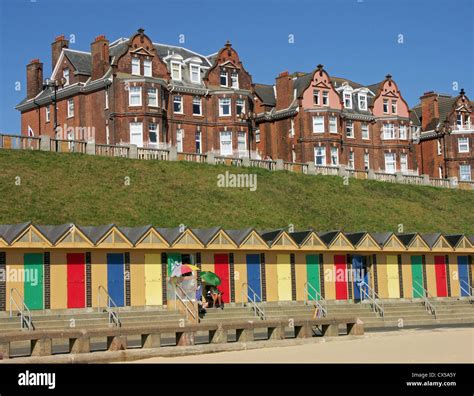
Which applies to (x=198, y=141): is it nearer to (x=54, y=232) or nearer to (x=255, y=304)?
(x=255, y=304)

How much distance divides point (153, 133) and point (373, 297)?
95.1 feet

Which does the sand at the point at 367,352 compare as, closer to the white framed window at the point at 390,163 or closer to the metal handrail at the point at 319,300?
the metal handrail at the point at 319,300

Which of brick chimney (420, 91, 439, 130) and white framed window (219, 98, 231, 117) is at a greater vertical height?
brick chimney (420, 91, 439, 130)

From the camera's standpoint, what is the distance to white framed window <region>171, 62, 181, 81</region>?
7538 cm

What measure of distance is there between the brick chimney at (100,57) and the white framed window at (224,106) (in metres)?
10.5

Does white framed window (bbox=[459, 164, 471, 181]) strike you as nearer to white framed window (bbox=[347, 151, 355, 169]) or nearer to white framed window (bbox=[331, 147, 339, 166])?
white framed window (bbox=[347, 151, 355, 169])

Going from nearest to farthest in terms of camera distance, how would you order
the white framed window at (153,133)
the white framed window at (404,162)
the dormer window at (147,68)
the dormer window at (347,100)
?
the white framed window at (153,133) < the dormer window at (147,68) < the dormer window at (347,100) < the white framed window at (404,162)

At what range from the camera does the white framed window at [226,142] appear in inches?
2980

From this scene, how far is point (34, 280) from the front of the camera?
122 feet

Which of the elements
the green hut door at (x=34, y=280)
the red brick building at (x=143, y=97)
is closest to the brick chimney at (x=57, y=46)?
the red brick building at (x=143, y=97)

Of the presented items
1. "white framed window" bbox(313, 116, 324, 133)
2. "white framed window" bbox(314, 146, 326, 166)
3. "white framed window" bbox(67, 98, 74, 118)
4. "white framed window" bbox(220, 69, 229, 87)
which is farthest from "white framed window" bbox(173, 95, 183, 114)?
"white framed window" bbox(314, 146, 326, 166)
